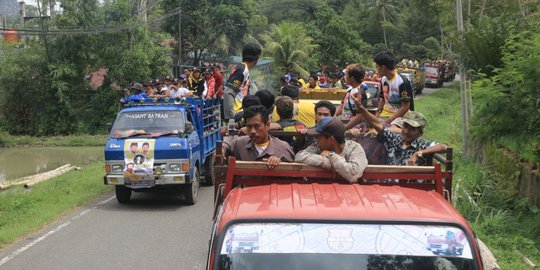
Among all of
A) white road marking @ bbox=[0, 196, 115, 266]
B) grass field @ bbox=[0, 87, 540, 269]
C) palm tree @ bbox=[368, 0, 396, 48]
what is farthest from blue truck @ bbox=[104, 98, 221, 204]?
palm tree @ bbox=[368, 0, 396, 48]

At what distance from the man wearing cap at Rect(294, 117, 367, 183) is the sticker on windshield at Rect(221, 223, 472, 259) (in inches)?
47.5

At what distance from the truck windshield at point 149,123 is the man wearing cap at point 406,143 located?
6468 millimetres

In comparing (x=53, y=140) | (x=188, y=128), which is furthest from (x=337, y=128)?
(x=53, y=140)

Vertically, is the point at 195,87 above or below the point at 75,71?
below

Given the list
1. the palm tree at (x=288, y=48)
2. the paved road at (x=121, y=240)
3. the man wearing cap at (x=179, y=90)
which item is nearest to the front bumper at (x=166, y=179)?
the paved road at (x=121, y=240)

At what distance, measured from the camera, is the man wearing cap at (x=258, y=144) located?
5.61m

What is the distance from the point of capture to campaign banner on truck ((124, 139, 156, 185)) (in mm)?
11438

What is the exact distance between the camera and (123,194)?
1239 cm

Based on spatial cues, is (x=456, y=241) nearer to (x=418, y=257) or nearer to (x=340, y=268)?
(x=418, y=257)

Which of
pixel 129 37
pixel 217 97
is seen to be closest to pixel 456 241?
pixel 217 97

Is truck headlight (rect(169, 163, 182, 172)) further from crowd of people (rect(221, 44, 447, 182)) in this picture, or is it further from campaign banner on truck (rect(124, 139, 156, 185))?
crowd of people (rect(221, 44, 447, 182))

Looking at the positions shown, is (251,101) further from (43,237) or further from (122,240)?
(43,237)

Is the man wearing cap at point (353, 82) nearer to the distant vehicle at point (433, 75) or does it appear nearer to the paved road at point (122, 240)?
the paved road at point (122, 240)

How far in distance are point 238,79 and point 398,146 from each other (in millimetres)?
2595
